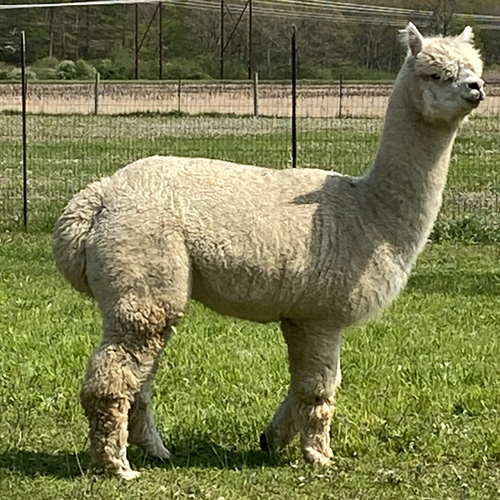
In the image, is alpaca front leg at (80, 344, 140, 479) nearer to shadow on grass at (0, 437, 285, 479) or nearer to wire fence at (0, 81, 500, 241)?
shadow on grass at (0, 437, 285, 479)

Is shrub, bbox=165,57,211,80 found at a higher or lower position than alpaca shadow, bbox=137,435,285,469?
lower

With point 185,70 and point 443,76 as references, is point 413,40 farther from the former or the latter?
point 185,70

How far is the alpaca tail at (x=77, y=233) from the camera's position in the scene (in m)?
5.53

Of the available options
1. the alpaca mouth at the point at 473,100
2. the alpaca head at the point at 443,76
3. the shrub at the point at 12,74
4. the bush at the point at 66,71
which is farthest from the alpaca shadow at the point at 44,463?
the bush at the point at 66,71

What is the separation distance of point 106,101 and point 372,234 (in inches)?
1333

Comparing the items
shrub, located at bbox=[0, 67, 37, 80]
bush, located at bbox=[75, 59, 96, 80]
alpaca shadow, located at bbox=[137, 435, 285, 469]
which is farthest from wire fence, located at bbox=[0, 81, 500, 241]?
bush, located at bbox=[75, 59, 96, 80]

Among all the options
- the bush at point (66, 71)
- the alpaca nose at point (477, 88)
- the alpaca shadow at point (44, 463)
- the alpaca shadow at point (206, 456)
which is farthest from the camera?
the bush at point (66, 71)

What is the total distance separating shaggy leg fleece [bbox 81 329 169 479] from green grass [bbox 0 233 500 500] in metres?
0.14

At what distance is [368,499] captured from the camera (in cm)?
538

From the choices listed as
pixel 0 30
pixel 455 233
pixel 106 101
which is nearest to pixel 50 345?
pixel 455 233

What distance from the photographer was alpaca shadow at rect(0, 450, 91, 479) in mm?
5688

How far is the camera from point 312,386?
5770 mm

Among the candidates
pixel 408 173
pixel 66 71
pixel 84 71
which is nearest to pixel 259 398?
pixel 408 173

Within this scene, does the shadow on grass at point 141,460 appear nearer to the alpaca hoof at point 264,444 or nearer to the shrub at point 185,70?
the alpaca hoof at point 264,444
